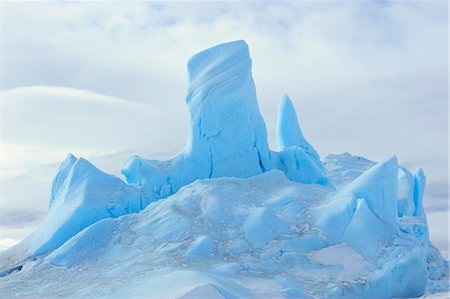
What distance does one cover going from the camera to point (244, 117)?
20.5 metres

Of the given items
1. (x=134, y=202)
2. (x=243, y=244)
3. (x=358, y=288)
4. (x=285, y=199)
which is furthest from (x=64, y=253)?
(x=358, y=288)

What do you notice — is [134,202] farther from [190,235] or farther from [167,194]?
[190,235]

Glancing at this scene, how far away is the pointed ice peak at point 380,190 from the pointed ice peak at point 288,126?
8314 millimetres

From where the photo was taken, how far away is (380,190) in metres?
16.9

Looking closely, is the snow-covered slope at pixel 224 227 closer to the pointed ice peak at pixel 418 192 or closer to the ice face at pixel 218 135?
the ice face at pixel 218 135

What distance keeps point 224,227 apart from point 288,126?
34.0ft

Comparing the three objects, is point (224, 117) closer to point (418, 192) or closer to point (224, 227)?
point (224, 227)

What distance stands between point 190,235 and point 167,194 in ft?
14.7

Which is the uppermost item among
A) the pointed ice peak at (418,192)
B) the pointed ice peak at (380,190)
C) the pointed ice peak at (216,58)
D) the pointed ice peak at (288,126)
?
the pointed ice peak at (216,58)

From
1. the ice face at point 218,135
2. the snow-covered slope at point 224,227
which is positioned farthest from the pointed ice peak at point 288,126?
the ice face at point 218,135

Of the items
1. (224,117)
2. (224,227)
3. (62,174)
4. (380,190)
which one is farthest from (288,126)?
(224,227)

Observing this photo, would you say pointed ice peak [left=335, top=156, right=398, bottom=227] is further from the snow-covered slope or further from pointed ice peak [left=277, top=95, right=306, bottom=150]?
pointed ice peak [left=277, top=95, right=306, bottom=150]

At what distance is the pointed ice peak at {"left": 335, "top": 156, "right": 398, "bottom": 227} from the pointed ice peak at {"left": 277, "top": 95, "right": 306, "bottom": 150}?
8.31 meters

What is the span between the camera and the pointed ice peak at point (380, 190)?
55.0ft
